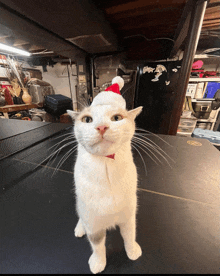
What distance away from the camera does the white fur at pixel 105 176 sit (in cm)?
22

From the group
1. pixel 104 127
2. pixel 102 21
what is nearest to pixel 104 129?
pixel 104 127

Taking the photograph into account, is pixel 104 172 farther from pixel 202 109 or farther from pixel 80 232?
pixel 202 109

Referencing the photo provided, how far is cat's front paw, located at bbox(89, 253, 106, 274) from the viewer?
264 millimetres

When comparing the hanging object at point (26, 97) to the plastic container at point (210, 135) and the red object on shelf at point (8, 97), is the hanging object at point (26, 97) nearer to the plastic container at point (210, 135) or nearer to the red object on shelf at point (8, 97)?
the red object on shelf at point (8, 97)

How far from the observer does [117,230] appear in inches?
14.1

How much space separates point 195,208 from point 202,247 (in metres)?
0.11

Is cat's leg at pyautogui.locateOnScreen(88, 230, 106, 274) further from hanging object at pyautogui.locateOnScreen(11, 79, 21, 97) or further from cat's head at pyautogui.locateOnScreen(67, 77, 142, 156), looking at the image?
hanging object at pyautogui.locateOnScreen(11, 79, 21, 97)

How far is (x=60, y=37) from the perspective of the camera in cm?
68

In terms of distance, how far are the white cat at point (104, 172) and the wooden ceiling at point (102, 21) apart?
18.5 inches

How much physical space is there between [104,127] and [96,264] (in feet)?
0.99

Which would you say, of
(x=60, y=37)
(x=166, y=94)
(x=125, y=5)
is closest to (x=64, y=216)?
(x=60, y=37)

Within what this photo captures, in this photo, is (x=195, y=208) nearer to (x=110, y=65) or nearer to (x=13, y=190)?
(x=13, y=190)

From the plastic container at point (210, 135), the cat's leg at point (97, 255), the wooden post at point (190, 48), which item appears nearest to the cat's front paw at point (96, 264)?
the cat's leg at point (97, 255)

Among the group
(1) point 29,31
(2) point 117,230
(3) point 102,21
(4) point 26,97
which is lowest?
(2) point 117,230
